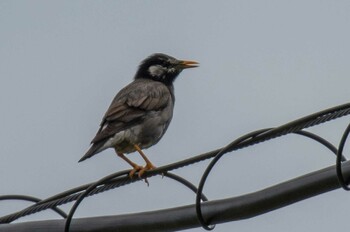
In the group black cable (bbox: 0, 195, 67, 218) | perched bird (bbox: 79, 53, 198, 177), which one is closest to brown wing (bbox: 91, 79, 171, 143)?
perched bird (bbox: 79, 53, 198, 177)

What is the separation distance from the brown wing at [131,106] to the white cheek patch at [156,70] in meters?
0.81

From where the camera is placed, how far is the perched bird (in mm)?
9023

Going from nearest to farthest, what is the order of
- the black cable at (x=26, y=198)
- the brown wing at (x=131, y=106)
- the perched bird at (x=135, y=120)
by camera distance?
the black cable at (x=26, y=198) < the perched bird at (x=135, y=120) < the brown wing at (x=131, y=106)

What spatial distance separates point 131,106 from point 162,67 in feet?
6.28

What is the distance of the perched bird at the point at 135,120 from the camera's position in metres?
9.02

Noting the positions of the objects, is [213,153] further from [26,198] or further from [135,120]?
[135,120]

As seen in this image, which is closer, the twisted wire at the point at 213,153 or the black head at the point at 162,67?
the twisted wire at the point at 213,153

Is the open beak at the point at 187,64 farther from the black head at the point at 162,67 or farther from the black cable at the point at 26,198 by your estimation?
the black cable at the point at 26,198

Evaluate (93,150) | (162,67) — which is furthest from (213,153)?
(162,67)

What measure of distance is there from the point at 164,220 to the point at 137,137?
168 inches

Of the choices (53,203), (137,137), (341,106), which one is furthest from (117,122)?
(341,106)

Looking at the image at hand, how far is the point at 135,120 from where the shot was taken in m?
9.54

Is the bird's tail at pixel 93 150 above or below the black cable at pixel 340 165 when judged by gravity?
below

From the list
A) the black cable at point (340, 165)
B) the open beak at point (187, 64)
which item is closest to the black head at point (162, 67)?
the open beak at point (187, 64)
